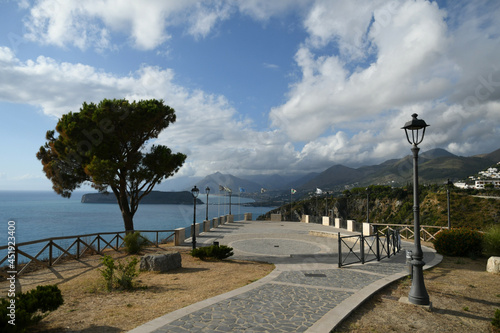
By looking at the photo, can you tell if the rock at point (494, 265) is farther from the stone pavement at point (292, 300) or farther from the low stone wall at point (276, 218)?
the low stone wall at point (276, 218)

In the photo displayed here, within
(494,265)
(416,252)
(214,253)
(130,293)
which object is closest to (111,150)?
(214,253)

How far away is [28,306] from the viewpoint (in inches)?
180

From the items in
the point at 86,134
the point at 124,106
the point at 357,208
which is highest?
the point at 124,106

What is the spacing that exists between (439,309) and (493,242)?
730 centimetres

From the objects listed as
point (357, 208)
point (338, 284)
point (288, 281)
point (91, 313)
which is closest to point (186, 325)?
point (91, 313)

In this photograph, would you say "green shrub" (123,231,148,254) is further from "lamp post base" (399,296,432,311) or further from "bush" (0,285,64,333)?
"lamp post base" (399,296,432,311)

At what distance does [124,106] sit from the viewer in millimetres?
17766

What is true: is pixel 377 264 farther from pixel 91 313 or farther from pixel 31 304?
pixel 31 304

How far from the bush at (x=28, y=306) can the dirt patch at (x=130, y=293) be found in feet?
1.30

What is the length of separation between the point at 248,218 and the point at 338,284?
87.0ft

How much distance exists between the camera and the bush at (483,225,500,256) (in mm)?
11109

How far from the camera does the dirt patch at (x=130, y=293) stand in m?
5.31

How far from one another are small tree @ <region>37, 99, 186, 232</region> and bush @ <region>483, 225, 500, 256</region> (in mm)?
17062

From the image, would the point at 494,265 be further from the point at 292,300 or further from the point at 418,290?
the point at 292,300
